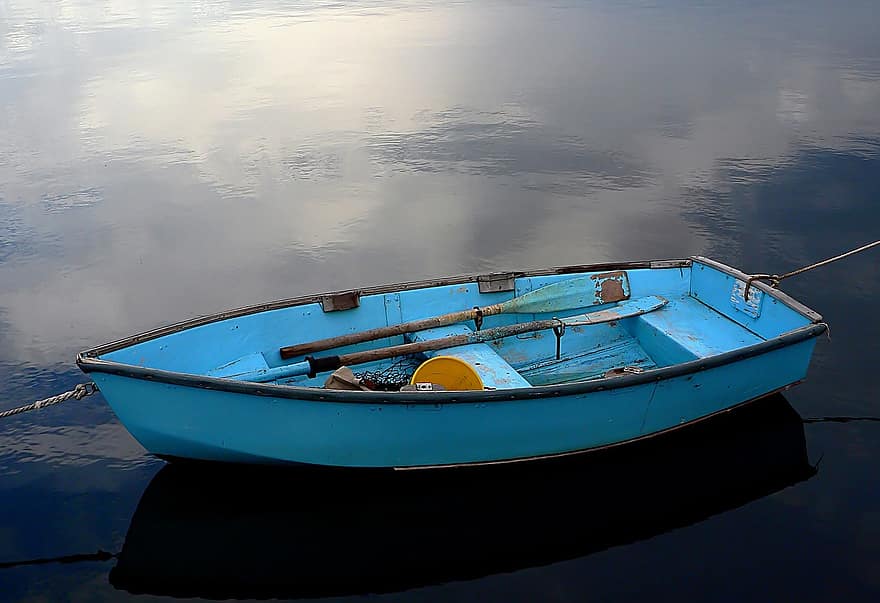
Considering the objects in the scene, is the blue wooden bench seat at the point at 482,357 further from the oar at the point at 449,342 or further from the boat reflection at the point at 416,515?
the boat reflection at the point at 416,515

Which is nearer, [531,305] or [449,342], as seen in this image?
[449,342]

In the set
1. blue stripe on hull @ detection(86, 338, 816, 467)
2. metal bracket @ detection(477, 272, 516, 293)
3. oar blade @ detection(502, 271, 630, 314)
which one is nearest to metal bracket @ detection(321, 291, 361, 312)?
metal bracket @ detection(477, 272, 516, 293)

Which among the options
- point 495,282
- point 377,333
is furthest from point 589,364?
point 377,333

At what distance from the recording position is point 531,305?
959cm

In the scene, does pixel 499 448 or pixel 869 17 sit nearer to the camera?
pixel 499 448

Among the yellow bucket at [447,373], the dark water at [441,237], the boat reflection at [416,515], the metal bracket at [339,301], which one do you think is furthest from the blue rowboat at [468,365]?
the dark water at [441,237]

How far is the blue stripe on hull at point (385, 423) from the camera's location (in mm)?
7242

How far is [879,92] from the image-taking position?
21422mm

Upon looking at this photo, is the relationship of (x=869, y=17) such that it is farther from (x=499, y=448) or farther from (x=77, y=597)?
(x=77, y=597)

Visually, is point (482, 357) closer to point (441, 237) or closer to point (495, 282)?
point (495, 282)

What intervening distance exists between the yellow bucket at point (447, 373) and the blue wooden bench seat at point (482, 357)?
0.58 ft

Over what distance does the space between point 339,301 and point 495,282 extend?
74.9 inches

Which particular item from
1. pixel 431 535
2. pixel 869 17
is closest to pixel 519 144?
pixel 431 535

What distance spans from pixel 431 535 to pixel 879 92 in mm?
19755
